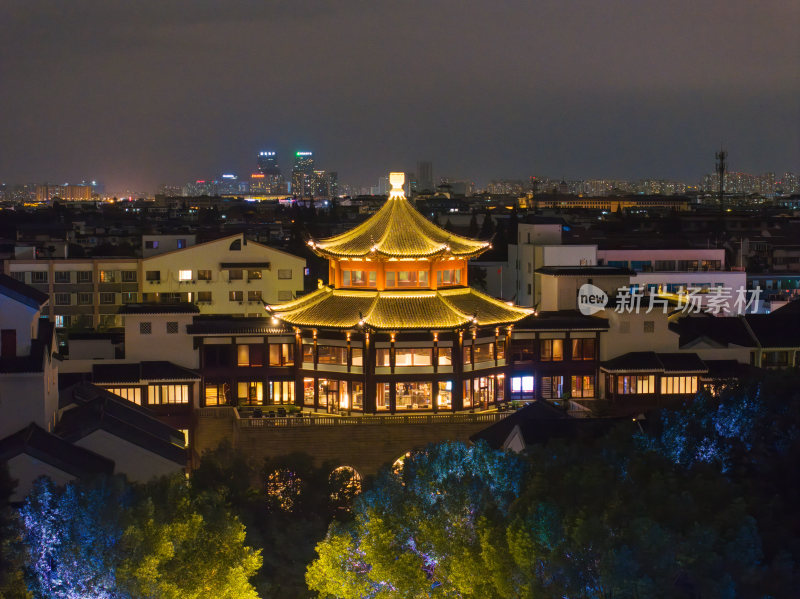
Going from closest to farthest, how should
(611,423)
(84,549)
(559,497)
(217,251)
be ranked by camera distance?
(559,497) < (84,549) < (611,423) < (217,251)

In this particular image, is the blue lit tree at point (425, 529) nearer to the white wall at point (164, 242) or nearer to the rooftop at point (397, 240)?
the rooftop at point (397, 240)

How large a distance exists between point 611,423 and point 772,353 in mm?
19729

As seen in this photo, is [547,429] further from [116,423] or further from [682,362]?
[682,362]

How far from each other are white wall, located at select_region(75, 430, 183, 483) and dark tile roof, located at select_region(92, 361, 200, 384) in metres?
10.0

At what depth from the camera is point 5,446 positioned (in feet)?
97.8

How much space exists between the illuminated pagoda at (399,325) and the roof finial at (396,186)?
0.50 feet

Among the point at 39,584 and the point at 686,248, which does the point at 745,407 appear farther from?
the point at 686,248

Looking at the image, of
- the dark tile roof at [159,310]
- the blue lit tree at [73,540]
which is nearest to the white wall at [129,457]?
the blue lit tree at [73,540]

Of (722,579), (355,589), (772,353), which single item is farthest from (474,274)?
(722,579)

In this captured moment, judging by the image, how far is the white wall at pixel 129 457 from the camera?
103 feet

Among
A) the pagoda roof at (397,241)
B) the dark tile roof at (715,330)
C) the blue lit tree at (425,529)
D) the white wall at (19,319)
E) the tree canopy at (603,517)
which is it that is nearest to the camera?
the tree canopy at (603,517)

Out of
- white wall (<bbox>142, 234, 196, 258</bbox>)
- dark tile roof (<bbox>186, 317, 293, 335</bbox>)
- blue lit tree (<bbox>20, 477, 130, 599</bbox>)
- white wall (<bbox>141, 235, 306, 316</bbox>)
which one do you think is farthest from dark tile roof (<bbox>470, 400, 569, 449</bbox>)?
white wall (<bbox>142, 234, 196, 258</bbox>)

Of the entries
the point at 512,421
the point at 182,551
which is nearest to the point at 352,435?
the point at 512,421

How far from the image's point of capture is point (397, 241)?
144ft
